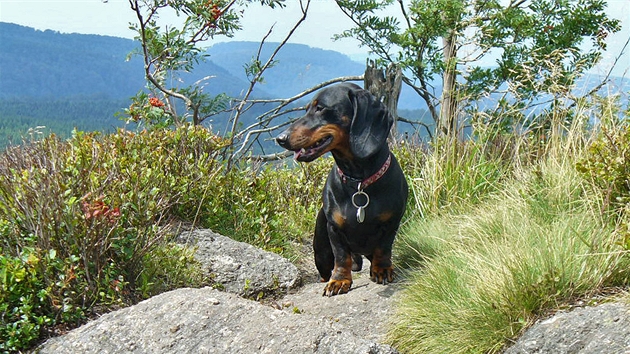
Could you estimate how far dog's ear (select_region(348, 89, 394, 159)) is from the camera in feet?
11.5

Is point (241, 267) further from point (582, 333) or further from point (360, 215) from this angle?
point (582, 333)

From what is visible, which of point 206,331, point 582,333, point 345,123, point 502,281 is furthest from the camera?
point 345,123

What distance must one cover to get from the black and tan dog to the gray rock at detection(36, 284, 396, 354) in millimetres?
802

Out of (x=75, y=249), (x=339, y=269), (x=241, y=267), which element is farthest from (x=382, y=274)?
(x=75, y=249)

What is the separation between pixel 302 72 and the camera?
28.6ft

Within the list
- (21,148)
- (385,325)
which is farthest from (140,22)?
(385,325)

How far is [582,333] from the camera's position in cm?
289

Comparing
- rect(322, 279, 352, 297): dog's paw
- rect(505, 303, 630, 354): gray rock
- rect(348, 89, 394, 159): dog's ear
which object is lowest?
rect(322, 279, 352, 297): dog's paw

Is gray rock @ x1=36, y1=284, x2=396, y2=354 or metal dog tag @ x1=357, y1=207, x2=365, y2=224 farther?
metal dog tag @ x1=357, y1=207, x2=365, y2=224

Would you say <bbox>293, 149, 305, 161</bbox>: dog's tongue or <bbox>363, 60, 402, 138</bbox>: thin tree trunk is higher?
<bbox>363, 60, 402, 138</bbox>: thin tree trunk

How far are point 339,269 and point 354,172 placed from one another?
622 millimetres

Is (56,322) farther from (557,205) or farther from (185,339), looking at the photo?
(557,205)

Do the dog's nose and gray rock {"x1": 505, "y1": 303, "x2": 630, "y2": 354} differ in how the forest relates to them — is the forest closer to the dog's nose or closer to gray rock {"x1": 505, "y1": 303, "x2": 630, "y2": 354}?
gray rock {"x1": 505, "y1": 303, "x2": 630, "y2": 354}

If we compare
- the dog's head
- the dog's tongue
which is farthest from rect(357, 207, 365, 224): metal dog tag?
the dog's tongue
